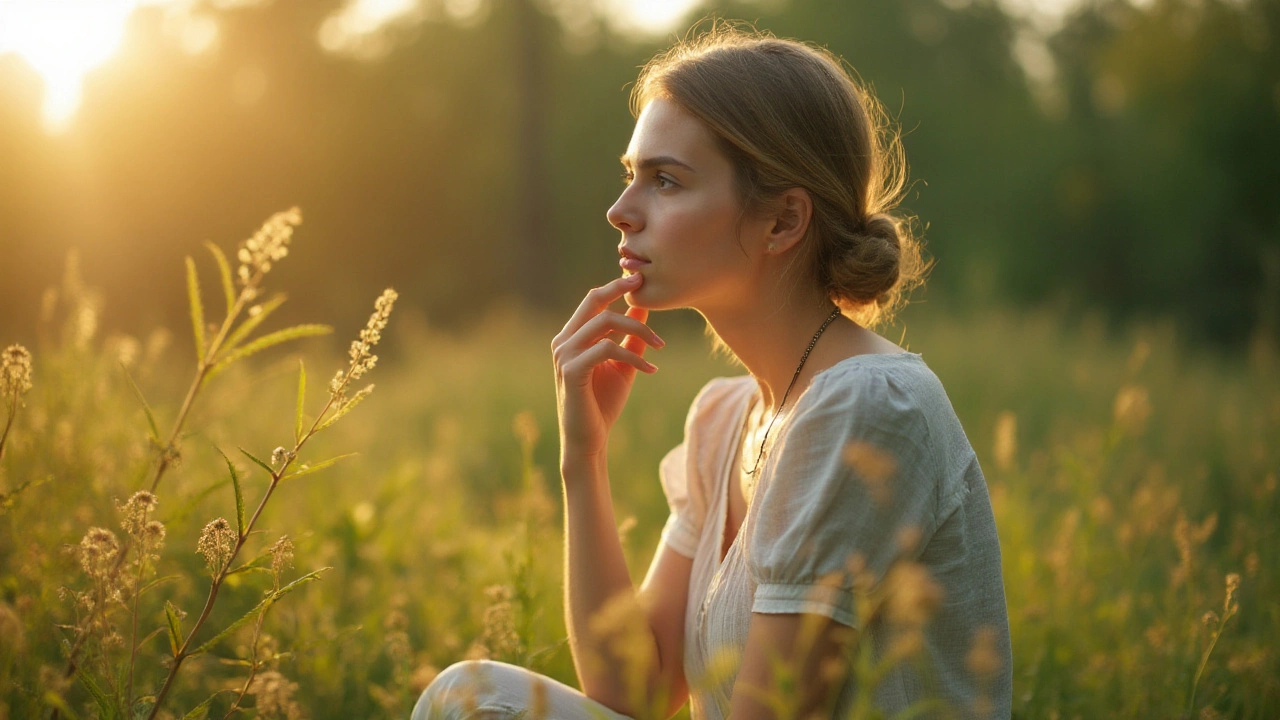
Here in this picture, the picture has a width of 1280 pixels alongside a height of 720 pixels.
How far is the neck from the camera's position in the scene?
2152mm

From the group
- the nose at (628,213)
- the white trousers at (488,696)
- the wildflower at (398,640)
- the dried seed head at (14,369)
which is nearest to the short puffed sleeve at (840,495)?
the white trousers at (488,696)

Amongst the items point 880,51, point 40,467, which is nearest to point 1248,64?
point 880,51

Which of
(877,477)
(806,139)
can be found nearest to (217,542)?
(877,477)

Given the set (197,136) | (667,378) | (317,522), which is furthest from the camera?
(197,136)

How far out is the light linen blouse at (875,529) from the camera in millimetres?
1615

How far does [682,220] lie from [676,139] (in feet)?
0.60

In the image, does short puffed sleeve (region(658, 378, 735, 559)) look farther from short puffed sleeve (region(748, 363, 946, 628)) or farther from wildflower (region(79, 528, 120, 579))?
wildflower (region(79, 528, 120, 579))

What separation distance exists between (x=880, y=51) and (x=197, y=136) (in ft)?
45.3

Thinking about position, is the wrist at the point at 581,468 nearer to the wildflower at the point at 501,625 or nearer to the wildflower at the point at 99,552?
the wildflower at the point at 501,625

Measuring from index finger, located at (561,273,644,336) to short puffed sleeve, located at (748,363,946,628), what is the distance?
0.52m

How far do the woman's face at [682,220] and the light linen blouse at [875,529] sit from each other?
39 cm

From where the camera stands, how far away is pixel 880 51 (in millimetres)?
20703

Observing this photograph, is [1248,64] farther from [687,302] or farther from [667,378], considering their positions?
[687,302]

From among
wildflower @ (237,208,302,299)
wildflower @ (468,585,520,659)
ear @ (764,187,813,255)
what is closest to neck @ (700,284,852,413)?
ear @ (764,187,813,255)
